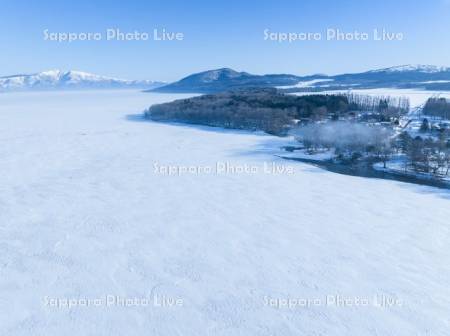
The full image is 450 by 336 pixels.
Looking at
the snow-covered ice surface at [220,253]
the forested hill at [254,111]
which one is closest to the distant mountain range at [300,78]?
the forested hill at [254,111]

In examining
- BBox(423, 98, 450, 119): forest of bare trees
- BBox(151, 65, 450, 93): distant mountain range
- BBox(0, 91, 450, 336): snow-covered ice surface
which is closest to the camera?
BBox(0, 91, 450, 336): snow-covered ice surface

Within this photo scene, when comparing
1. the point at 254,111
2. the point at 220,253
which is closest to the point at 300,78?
the point at 254,111

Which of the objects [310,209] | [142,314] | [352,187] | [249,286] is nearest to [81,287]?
[142,314]

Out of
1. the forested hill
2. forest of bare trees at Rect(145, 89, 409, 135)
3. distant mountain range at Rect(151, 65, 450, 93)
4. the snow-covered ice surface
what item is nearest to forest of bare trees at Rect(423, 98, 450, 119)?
forest of bare trees at Rect(145, 89, 409, 135)

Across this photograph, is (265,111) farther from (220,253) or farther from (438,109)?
(220,253)

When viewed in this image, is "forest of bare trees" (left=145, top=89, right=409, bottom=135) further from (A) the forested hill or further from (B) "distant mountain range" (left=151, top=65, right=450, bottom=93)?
(B) "distant mountain range" (left=151, top=65, right=450, bottom=93)

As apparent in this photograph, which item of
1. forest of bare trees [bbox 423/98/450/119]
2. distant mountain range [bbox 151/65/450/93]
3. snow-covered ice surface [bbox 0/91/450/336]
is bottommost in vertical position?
snow-covered ice surface [bbox 0/91/450/336]

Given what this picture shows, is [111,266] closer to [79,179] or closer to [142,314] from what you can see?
[142,314]

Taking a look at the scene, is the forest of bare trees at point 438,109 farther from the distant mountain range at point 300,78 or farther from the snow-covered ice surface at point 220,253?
the distant mountain range at point 300,78
